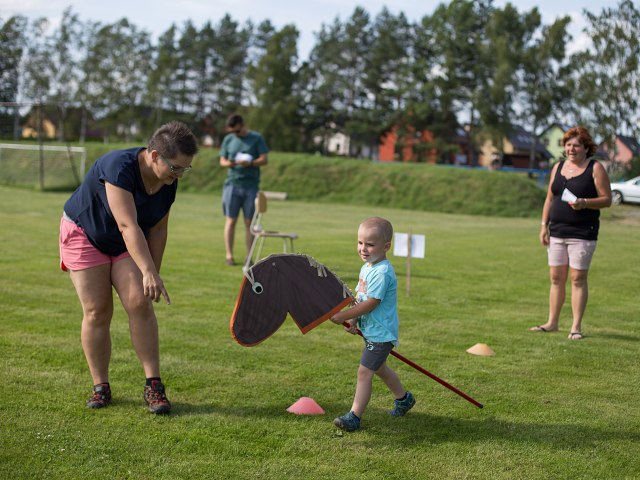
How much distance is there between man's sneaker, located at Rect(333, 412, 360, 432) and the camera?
440 cm

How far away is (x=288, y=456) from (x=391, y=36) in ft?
213

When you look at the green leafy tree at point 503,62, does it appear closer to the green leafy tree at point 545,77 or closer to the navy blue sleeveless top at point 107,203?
the green leafy tree at point 545,77

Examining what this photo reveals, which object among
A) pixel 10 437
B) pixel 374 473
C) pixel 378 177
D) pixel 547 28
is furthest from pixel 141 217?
pixel 547 28

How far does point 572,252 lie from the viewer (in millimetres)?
7332

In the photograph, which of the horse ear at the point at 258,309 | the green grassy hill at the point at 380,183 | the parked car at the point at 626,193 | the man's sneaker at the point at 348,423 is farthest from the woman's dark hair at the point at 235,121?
the parked car at the point at 626,193

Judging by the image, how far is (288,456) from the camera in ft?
13.0

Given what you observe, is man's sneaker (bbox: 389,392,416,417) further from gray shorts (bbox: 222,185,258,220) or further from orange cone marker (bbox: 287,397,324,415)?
gray shorts (bbox: 222,185,258,220)

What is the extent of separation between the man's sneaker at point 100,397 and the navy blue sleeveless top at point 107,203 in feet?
2.74

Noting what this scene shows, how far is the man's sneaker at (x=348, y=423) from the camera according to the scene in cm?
440

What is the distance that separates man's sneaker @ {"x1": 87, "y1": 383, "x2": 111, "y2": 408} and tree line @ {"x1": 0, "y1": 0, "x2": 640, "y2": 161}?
49746 millimetres

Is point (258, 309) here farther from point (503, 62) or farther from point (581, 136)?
point (503, 62)

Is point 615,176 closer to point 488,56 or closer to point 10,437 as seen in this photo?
point 488,56

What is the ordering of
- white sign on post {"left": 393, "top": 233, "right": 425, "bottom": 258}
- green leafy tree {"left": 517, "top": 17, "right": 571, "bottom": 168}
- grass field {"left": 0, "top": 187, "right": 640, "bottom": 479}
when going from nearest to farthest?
grass field {"left": 0, "top": 187, "right": 640, "bottom": 479} < white sign on post {"left": 393, "top": 233, "right": 425, "bottom": 258} < green leafy tree {"left": 517, "top": 17, "right": 571, "bottom": 168}

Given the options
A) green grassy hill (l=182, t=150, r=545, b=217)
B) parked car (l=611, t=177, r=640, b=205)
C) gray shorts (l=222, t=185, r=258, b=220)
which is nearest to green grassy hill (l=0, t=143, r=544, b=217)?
green grassy hill (l=182, t=150, r=545, b=217)
